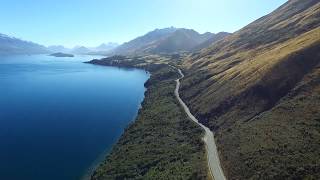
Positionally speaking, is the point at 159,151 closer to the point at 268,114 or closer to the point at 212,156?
the point at 212,156

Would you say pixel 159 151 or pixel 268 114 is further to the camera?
pixel 268 114

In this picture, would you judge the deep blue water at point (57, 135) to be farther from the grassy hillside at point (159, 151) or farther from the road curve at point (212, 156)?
the road curve at point (212, 156)

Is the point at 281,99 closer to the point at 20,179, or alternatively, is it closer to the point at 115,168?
the point at 115,168

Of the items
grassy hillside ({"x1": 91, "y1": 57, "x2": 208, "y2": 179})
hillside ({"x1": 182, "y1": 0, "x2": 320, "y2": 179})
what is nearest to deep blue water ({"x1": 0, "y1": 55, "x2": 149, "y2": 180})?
grassy hillside ({"x1": 91, "y1": 57, "x2": 208, "y2": 179})

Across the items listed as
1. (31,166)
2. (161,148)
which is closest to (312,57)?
(161,148)

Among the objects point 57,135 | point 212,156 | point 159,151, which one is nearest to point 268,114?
point 212,156

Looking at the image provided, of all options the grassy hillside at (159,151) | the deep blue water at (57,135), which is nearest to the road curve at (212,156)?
the grassy hillside at (159,151)

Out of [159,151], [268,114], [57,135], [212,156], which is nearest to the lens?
[212,156]

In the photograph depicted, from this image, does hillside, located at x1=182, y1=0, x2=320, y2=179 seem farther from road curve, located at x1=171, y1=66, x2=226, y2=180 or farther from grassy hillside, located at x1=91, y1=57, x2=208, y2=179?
grassy hillside, located at x1=91, y1=57, x2=208, y2=179
